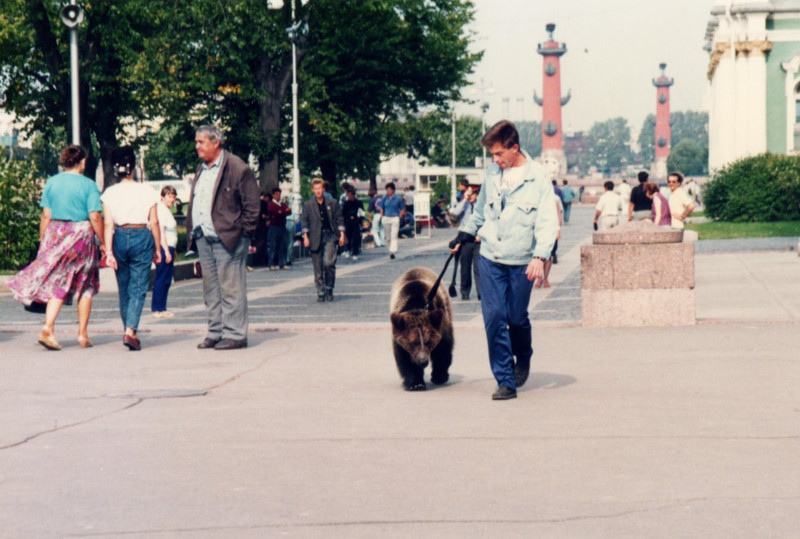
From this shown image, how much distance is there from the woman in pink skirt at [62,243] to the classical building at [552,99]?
384 feet

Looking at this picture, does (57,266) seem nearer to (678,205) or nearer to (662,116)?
(678,205)

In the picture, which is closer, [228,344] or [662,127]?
[228,344]

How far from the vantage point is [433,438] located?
24.3 feet

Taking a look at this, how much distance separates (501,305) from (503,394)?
22.0 inches

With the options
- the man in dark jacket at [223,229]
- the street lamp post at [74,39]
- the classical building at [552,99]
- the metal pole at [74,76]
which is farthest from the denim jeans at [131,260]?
the classical building at [552,99]

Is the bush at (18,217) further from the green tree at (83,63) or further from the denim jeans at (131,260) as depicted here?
the denim jeans at (131,260)

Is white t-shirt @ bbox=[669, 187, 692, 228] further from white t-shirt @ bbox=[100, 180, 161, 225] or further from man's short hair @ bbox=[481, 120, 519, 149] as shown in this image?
man's short hair @ bbox=[481, 120, 519, 149]

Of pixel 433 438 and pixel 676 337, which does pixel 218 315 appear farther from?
pixel 433 438

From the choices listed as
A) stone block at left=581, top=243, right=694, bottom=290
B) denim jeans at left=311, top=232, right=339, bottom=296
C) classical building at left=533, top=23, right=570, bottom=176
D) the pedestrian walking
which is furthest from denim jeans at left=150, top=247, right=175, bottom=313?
classical building at left=533, top=23, right=570, bottom=176

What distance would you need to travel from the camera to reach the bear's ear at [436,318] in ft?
29.5

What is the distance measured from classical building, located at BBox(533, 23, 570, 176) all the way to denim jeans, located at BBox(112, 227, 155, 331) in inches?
4592

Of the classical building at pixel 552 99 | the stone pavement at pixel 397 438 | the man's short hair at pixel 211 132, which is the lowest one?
the stone pavement at pixel 397 438

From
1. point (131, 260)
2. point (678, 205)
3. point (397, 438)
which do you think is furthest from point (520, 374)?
point (678, 205)

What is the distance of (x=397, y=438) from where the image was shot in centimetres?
741
